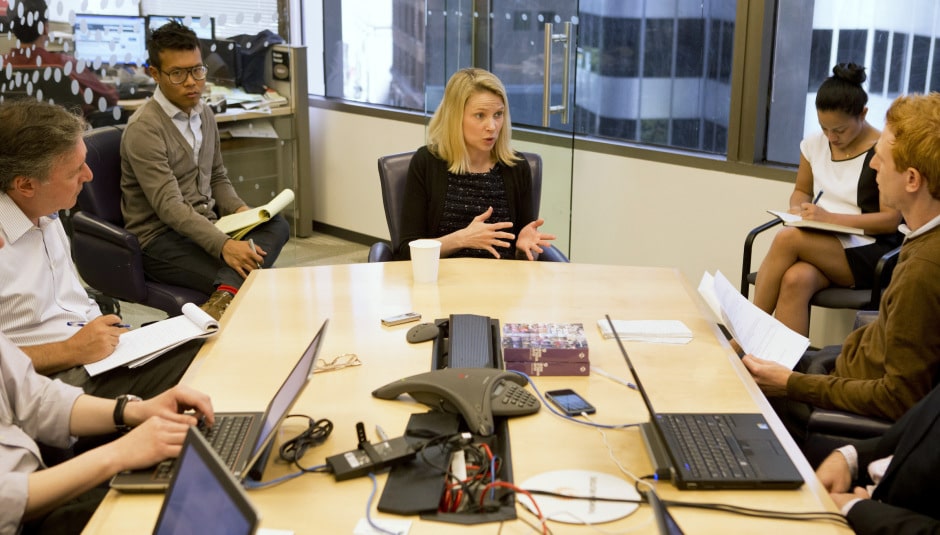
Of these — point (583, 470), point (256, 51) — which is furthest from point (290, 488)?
point (256, 51)

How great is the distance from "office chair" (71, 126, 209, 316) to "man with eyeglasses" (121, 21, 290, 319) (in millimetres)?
52

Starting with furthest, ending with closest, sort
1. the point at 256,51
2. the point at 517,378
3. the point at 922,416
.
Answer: the point at 256,51
the point at 517,378
the point at 922,416

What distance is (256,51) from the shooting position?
17.2 feet

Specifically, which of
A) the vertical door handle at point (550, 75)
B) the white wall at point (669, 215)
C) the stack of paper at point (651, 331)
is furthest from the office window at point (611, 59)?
the stack of paper at point (651, 331)

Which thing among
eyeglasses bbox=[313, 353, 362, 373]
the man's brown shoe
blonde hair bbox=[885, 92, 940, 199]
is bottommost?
the man's brown shoe

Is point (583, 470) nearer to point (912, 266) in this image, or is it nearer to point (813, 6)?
point (912, 266)

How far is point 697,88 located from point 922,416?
2958mm

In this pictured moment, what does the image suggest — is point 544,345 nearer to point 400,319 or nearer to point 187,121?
point 400,319

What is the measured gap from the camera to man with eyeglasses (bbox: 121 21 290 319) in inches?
133

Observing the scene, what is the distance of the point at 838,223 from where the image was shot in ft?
11.3

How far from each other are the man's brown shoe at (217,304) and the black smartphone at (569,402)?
151cm

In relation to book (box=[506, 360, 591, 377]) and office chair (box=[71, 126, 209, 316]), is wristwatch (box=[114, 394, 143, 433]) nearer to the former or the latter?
book (box=[506, 360, 591, 377])

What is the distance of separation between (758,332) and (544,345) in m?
0.60

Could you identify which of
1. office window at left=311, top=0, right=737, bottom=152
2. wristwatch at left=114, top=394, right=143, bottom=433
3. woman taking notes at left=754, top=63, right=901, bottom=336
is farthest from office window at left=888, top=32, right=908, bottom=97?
wristwatch at left=114, top=394, right=143, bottom=433
